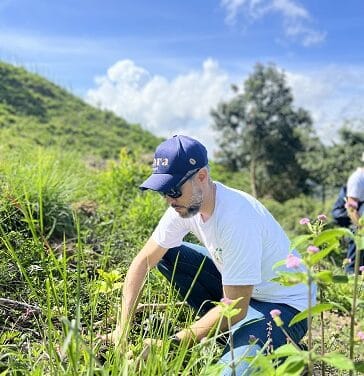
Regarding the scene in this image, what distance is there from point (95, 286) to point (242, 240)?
0.76 m

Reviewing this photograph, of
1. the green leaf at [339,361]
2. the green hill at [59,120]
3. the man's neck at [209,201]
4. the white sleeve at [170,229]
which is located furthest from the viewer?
the green hill at [59,120]

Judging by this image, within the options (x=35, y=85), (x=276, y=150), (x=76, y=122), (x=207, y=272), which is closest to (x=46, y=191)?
(x=207, y=272)

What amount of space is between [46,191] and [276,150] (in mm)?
29426

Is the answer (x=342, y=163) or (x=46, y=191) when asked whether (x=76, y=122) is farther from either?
(x=342, y=163)

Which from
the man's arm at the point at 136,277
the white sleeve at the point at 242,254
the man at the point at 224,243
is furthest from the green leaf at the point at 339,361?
the man's arm at the point at 136,277

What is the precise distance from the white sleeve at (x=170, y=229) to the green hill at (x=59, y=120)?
874 centimetres

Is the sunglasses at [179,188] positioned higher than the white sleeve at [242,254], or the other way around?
the sunglasses at [179,188]

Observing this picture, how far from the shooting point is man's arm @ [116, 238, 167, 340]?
249 cm

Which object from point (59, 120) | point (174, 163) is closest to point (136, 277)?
point (174, 163)

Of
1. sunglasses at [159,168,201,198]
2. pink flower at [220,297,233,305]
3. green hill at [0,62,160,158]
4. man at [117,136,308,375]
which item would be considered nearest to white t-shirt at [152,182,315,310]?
man at [117,136,308,375]

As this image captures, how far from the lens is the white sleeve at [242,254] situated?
235 centimetres

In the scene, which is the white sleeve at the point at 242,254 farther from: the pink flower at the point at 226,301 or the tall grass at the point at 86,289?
the pink flower at the point at 226,301

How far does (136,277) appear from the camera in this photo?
2.72 metres

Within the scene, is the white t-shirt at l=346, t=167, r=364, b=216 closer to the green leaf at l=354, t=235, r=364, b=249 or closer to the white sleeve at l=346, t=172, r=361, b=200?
the white sleeve at l=346, t=172, r=361, b=200
